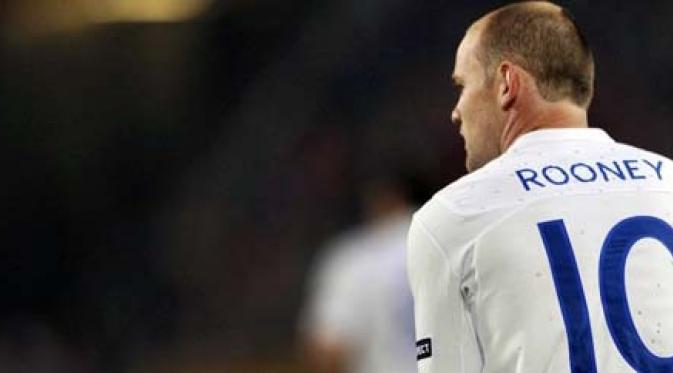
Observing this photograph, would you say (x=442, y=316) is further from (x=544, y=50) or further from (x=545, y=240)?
(x=544, y=50)

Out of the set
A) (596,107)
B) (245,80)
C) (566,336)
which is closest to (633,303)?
(566,336)

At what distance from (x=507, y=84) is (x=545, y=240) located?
32 centimetres

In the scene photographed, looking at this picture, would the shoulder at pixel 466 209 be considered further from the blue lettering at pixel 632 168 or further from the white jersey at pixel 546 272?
the blue lettering at pixel 632 168

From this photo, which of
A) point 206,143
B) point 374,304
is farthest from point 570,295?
point 206,143

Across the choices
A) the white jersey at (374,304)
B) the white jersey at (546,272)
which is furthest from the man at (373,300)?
the white jersey at (546,272)

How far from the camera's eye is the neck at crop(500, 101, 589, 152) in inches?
134

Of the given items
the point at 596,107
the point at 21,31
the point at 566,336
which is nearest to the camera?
the point at 566,336

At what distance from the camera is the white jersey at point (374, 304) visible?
6.51 m

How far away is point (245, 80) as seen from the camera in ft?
32.0

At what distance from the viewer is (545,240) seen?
3252mm

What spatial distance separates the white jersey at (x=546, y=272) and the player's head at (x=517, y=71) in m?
0.12

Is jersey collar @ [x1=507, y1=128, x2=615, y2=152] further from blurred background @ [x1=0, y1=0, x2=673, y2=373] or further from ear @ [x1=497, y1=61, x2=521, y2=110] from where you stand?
blurred background @ [x1=0, y1=0, x2=673, y2=373]

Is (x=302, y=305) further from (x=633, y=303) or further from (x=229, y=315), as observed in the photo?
(x=633, y=303)

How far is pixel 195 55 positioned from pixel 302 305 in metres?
1.53
